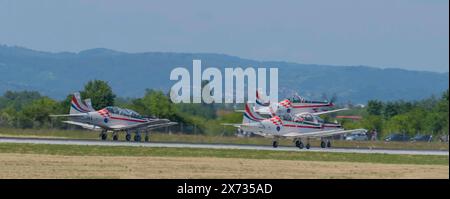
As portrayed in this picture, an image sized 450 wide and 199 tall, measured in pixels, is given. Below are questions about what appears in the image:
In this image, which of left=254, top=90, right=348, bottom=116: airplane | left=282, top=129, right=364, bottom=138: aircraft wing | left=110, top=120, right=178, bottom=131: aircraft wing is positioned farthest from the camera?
left=254, top=90, right=348, bottom=116: airplane

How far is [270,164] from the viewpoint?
179ft

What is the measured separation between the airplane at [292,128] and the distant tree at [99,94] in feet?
96.6

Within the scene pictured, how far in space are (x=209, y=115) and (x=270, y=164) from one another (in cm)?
7008

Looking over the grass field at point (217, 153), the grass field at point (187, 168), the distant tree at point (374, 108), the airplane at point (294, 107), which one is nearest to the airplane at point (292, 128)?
the airplane at point (294, 107)

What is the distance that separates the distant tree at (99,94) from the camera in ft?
352

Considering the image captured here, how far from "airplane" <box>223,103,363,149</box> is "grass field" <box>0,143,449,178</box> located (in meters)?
8.32

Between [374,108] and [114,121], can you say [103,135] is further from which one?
[374,108]

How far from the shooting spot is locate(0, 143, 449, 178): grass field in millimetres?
46562

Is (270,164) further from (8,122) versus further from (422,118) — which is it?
(422,118)

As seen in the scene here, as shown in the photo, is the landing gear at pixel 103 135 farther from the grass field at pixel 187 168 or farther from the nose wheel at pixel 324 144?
the grass field at pixel 187 168

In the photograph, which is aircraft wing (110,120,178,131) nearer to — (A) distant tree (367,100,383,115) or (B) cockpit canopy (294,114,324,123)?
(B) cockpit canopy (294,114,324,123)

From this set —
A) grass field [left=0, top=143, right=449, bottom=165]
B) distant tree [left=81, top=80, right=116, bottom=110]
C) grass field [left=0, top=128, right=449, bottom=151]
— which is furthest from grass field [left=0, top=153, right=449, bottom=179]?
distant tree [left=81, top=80, right=116, bottom=110]

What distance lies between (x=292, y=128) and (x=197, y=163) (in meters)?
24.0
